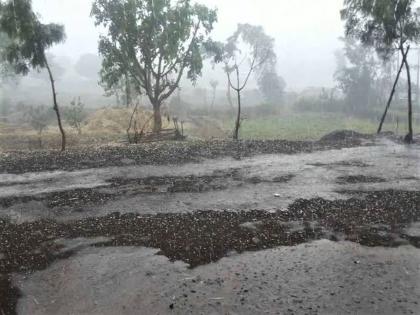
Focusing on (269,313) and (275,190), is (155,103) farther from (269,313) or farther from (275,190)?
(269,313)

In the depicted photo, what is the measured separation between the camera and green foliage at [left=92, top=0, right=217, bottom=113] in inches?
1088

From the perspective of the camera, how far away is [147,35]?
2819 centimetres

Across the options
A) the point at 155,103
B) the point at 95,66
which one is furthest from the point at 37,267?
the point at 95,66

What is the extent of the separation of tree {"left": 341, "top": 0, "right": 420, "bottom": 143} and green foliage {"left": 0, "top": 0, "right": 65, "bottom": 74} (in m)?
16.9

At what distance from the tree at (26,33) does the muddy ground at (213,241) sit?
8101 millimetres

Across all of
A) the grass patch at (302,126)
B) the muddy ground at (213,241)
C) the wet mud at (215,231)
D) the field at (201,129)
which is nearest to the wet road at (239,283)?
the muddy ground at (213,241)

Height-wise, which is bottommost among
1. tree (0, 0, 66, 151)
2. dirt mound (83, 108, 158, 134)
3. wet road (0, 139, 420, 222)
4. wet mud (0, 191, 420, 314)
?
wet mud (0, 191, 420, 314)

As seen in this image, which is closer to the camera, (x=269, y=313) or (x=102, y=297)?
(x=269, y=313)

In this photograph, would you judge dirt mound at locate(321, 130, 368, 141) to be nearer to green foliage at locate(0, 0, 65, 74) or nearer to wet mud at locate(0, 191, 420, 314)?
wet mud at locate(0, 191, 420, 314)

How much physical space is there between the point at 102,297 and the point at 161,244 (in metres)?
2.27

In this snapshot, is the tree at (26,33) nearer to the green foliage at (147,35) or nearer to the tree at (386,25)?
the green foliage at (147,35)

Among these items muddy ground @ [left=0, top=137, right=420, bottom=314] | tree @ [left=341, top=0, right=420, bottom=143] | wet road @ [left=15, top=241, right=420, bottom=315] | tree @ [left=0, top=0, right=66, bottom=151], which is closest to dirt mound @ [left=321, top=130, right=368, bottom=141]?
tree @ [left=341, top=0, right=420, bottom=143]

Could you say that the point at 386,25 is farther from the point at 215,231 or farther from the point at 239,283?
the point at 239,283

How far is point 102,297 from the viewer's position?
26.2ft
